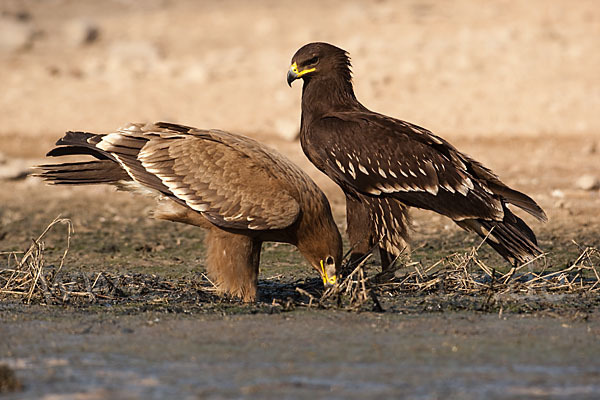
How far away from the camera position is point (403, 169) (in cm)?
684

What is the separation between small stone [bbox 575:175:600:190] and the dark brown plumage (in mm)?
4755

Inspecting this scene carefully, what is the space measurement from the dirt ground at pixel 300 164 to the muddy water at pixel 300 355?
16 mm

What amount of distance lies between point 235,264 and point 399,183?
125 centimetres

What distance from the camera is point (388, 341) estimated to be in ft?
17.1

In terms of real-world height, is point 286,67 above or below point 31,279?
above

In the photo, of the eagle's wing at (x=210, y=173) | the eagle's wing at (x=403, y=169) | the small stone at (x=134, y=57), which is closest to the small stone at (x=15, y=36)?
the small stone at (x=134, y=57)

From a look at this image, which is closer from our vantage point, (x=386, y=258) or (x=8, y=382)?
(x=8, y=382)

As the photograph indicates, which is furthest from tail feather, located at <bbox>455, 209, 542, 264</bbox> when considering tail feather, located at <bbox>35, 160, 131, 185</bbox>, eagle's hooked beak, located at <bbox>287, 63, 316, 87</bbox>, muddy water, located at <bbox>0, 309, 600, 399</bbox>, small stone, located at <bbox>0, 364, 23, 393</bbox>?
small stone, located at <bbox>0, 364, 23, 393</bbox>

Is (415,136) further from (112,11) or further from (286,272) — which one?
(112,11)

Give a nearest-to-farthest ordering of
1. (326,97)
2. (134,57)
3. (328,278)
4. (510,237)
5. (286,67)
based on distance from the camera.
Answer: (328,278), (510,237), (326,97), (286,67), (134,57)

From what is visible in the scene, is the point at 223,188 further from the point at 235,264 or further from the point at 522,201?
the point at 522,201

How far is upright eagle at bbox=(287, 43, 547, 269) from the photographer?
6.79 metres

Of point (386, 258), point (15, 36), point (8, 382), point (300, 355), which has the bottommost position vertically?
point (8, 382)

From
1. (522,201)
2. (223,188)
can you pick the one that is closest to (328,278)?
(223,188)
